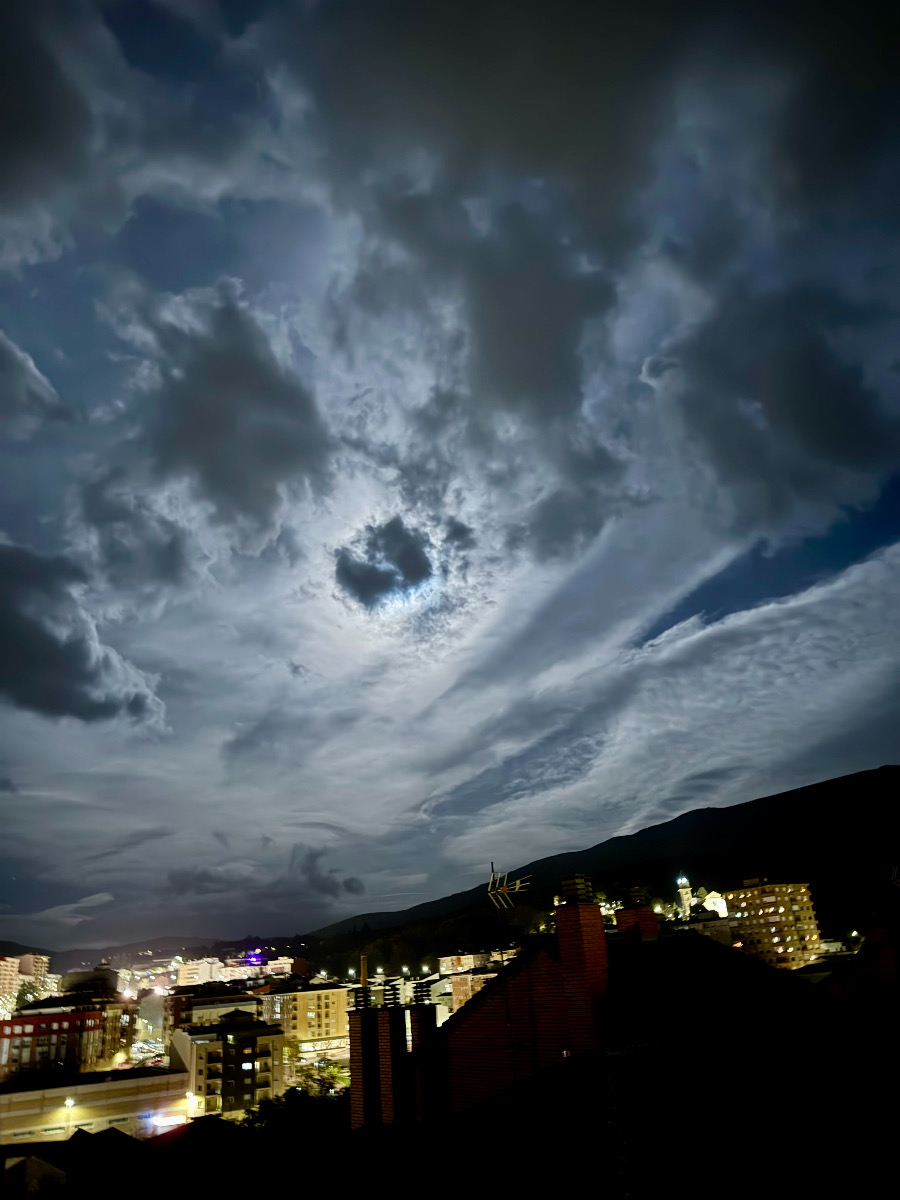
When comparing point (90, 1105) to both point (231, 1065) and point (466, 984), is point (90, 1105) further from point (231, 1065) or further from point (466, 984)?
point (466, 984)

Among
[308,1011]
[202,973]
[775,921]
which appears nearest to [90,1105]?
[308,1011]

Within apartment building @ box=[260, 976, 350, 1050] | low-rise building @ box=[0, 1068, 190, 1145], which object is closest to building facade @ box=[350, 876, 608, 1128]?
low-rise building @ box=[0, 1068, 190, 1145]

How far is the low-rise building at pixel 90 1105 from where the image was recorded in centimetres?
5034

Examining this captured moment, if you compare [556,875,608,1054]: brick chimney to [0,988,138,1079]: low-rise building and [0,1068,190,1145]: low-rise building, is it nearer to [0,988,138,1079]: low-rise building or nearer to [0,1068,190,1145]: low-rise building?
[0,1068,190,1145]: low-rise building

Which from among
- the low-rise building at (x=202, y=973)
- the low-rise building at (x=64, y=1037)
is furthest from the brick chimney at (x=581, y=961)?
the low-rise building at (x=202, y=973)

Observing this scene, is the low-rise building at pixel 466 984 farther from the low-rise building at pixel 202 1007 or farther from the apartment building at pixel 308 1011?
the apartment building at pixel 308 1011

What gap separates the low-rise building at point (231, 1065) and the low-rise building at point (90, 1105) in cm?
431

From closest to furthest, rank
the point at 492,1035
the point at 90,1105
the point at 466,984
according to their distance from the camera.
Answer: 1. the point at 492,1035
2. the point at 90,1105
3. the point at 466,984

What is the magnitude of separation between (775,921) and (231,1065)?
96.1 m

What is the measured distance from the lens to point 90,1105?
53.0 meters

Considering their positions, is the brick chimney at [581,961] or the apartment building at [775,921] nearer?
the brick chimney at [581,961]

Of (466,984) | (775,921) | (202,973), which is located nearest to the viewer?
(466,984)

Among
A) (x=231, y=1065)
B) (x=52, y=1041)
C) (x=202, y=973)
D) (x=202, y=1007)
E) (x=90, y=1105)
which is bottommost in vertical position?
(x=231, y=1065)

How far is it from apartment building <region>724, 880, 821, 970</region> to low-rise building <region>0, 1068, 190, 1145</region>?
91.0 meters
